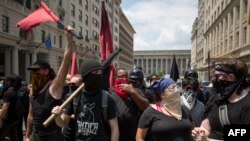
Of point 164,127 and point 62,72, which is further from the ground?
point 62,72

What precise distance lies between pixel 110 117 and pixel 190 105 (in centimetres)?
214

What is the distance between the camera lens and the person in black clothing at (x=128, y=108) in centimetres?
Result: 456

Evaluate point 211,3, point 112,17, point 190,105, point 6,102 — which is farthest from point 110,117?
point 112,17

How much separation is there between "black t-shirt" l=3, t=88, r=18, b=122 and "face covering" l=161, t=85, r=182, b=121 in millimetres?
3819

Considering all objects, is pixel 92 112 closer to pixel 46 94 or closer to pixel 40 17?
pixel 46 94

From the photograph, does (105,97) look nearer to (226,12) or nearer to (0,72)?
(0,72)

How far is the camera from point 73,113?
3.87m

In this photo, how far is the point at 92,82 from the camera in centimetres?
353

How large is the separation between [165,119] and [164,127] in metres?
0.09

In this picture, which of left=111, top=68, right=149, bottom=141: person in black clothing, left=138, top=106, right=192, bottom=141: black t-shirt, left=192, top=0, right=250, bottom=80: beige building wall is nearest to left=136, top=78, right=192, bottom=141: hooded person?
left=138, top=106, right=192, bottom=141: black t-shirt

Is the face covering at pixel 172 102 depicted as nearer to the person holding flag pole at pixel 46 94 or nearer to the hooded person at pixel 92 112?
the hooded person at pixel 92 112

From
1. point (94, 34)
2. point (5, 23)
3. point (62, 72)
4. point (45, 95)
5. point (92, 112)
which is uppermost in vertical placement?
point (94, 34)

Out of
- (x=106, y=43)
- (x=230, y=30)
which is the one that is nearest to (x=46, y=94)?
(x=106, y=43)

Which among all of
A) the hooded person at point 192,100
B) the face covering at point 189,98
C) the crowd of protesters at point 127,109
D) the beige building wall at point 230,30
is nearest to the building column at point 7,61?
the beige building wall at point 230,30
